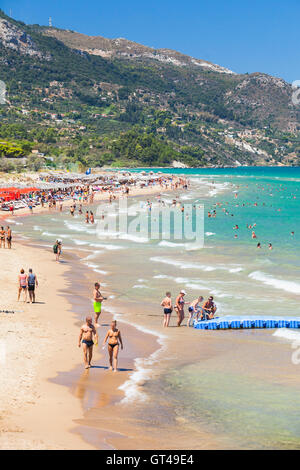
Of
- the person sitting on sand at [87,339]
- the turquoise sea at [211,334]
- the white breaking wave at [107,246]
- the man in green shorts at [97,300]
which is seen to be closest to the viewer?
the turquoise sea at [211,334]

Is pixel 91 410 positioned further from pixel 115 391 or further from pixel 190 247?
pixel 190 247

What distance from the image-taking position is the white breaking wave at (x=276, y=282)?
2589 centimetres

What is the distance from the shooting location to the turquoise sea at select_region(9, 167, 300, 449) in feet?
36.8

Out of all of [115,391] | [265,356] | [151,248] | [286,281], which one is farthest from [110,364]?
[151,248]

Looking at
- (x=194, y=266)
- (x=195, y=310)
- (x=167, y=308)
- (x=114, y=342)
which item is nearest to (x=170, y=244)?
(x=194, y=266)

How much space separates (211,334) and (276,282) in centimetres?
971

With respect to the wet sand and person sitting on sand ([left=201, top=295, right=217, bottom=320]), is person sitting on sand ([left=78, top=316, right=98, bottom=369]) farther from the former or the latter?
person sitting on sand ([left=201, top=295, right=217, bottom=320])

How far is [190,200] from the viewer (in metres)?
83.8

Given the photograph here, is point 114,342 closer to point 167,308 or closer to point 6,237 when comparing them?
point 167,308

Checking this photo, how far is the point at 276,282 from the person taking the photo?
27359 mm

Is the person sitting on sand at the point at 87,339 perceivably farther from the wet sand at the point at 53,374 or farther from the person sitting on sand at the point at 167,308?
the person sitting on sand at the point at 167,308

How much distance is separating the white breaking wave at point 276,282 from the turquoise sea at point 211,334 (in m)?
0.05

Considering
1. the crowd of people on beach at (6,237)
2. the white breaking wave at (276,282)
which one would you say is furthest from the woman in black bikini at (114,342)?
the crowd of people on beach at (6,237)
